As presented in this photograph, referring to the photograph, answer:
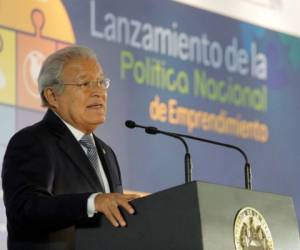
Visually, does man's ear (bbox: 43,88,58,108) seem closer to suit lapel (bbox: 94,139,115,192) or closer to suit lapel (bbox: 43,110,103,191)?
suit lapel (bbox: 43,110,103,191)

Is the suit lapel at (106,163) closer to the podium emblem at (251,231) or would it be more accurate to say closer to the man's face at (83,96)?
the man's face at (83,96)

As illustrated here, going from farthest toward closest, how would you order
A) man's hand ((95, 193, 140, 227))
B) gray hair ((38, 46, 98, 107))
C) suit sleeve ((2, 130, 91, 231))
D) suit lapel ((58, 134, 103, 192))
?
gray hair ((38, 46, 98, 107)) → suit lapel ((58, 134, 103, 192)) → suit sleeve ((2, 130, 91, 231)) → man's hand ((95, 193, 140, 227))

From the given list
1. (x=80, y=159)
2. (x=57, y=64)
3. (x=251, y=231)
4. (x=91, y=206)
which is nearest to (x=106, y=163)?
(x=80, y=159)

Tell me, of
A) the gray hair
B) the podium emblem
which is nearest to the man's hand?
the podium emblem

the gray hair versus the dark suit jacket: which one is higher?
the gray hair

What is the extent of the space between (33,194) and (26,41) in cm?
169

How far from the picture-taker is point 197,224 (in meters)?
2.52

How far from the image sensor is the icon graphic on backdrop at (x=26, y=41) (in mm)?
4289

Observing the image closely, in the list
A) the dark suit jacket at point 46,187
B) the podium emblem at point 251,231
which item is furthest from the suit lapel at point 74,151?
the podium emblem at point 251,231

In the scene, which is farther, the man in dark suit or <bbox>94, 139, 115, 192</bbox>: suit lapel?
<bbox>94, 139, 115, 192</bbox>: suit lapel

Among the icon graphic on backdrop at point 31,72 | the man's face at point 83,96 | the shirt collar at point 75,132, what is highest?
the icon graphic on backdrop at point 31,72

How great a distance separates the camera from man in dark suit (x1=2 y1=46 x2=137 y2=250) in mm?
2779

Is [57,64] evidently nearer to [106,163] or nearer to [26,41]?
[106,163]

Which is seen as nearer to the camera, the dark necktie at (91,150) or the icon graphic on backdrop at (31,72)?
the dark necktie at (91,150)
